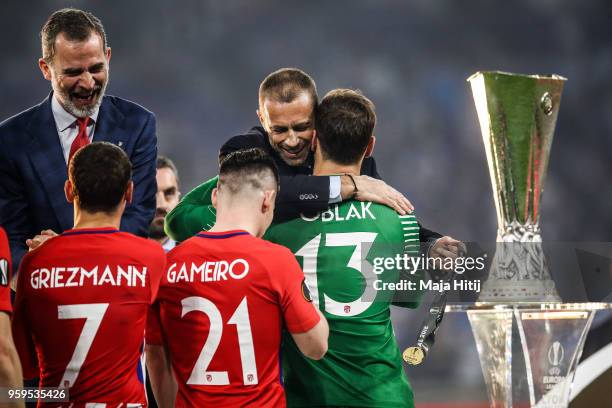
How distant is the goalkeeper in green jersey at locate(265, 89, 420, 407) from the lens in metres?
1.79

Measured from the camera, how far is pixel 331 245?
1.84m

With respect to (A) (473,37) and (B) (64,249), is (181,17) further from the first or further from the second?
(B) (64,249)

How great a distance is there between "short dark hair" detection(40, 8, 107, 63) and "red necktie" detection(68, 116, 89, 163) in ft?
0.65

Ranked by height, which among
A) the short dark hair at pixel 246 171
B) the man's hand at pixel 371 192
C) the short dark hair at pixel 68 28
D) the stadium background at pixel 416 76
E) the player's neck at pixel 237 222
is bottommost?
the player's neck at pixel 237 222

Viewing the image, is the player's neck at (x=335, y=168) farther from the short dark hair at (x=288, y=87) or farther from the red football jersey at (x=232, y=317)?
the red football jersey at (x=232, y=317)

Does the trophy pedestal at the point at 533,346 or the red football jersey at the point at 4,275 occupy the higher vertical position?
the red football jersey at the point at 4,275

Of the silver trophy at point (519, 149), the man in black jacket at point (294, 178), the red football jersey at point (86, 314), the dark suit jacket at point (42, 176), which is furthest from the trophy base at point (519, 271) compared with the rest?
the dark suit jacket at point (42, 176)

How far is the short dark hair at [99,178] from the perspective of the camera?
5.44 ft

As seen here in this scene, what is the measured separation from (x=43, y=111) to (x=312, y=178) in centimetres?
87

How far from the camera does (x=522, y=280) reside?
1904 millimetres

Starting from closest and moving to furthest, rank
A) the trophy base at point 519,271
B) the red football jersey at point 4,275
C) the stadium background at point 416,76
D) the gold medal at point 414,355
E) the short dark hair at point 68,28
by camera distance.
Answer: the red football jersey at point 4,275 → the gold medal at point 414,355 → the trophy base at point 519,271 → the short dark hair at point 68,28 → the stadium background at point 416,76

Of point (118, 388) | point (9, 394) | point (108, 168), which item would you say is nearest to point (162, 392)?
point (118, 388)

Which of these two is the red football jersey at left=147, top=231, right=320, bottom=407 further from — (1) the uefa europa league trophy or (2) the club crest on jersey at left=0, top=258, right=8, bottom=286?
(1) the uefa europa league trophy

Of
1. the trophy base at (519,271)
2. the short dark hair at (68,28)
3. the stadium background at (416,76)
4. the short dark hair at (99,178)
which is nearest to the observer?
the short dark hair at (99,178)
